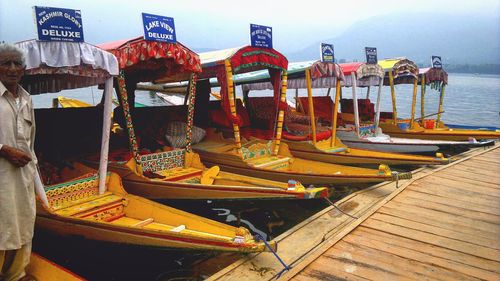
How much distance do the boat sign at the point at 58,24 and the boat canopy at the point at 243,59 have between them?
2925 millimetres

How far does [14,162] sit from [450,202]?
5.96 meters

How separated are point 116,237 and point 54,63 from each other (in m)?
2.31

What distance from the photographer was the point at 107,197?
5.49m

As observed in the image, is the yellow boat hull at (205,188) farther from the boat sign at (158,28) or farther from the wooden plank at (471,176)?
the wooden plank at (471,176)

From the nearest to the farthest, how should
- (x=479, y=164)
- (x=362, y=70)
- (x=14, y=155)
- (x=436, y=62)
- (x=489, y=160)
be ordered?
(x=14, y=155), (x=479, y=164), (x=489, y=160), (x=362, y=70), (x=436, y=62)

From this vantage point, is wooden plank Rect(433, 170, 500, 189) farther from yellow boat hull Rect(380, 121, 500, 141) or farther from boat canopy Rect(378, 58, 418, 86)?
yellow boat hull Rect(380, 121, 500, 141)

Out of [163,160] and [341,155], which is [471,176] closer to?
[341,155]

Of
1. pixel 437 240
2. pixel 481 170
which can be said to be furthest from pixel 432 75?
pixel 437 240

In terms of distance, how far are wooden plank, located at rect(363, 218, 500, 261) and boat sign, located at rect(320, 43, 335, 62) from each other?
4.77m

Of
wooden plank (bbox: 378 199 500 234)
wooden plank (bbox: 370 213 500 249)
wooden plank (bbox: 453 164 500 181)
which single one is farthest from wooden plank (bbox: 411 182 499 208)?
wooden plank (bbox: 453 164 500 181)

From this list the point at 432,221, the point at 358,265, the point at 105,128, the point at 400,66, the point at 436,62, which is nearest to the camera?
the point at 358,265

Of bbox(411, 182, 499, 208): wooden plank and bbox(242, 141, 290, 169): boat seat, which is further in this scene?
bbox(242, 141, 290, 169): boat seat

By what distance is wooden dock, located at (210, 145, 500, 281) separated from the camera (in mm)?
3705

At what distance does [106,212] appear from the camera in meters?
5.24
